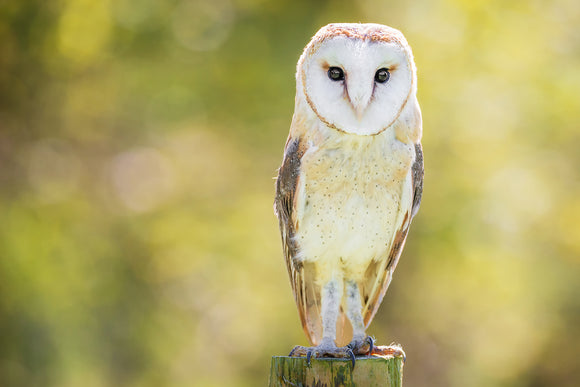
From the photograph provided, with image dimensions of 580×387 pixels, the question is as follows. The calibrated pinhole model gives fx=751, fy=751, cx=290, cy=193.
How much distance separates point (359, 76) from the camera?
8.95 feet

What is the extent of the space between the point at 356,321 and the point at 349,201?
534 millimetres

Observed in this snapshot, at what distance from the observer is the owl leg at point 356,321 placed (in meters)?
2.92

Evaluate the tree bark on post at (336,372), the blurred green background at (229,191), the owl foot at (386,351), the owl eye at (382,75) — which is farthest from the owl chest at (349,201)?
the blurred green background at (229,191)

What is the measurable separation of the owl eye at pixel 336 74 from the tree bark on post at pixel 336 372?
3.41ft

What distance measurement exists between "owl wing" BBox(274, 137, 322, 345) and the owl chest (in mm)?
47

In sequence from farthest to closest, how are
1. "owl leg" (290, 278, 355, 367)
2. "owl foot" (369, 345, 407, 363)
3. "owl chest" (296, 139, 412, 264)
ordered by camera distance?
1. "owl chest" (296, 139, 412, 264)
2. "owl foot" (369, 345, 407, 363)
3. "owl leg" (290, 278, 355, 367)

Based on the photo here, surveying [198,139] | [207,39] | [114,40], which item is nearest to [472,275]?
[198,139]

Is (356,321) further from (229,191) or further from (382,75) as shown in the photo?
(229,191)

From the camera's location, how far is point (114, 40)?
7.44 metres

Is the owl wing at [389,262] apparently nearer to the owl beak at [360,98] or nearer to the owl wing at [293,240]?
the owl wing at [293,240]

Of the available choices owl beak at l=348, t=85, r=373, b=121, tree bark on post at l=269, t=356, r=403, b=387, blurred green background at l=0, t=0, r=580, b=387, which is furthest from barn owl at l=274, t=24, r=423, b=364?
blurred green background at l=0, t=0, r=580, b=387

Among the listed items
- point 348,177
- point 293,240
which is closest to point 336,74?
point 348,177

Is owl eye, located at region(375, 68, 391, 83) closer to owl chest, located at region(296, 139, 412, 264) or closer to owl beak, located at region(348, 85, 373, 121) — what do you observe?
owl beak, located at region(348, 85, 373, 121)

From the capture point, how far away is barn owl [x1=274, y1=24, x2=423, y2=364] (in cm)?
276
